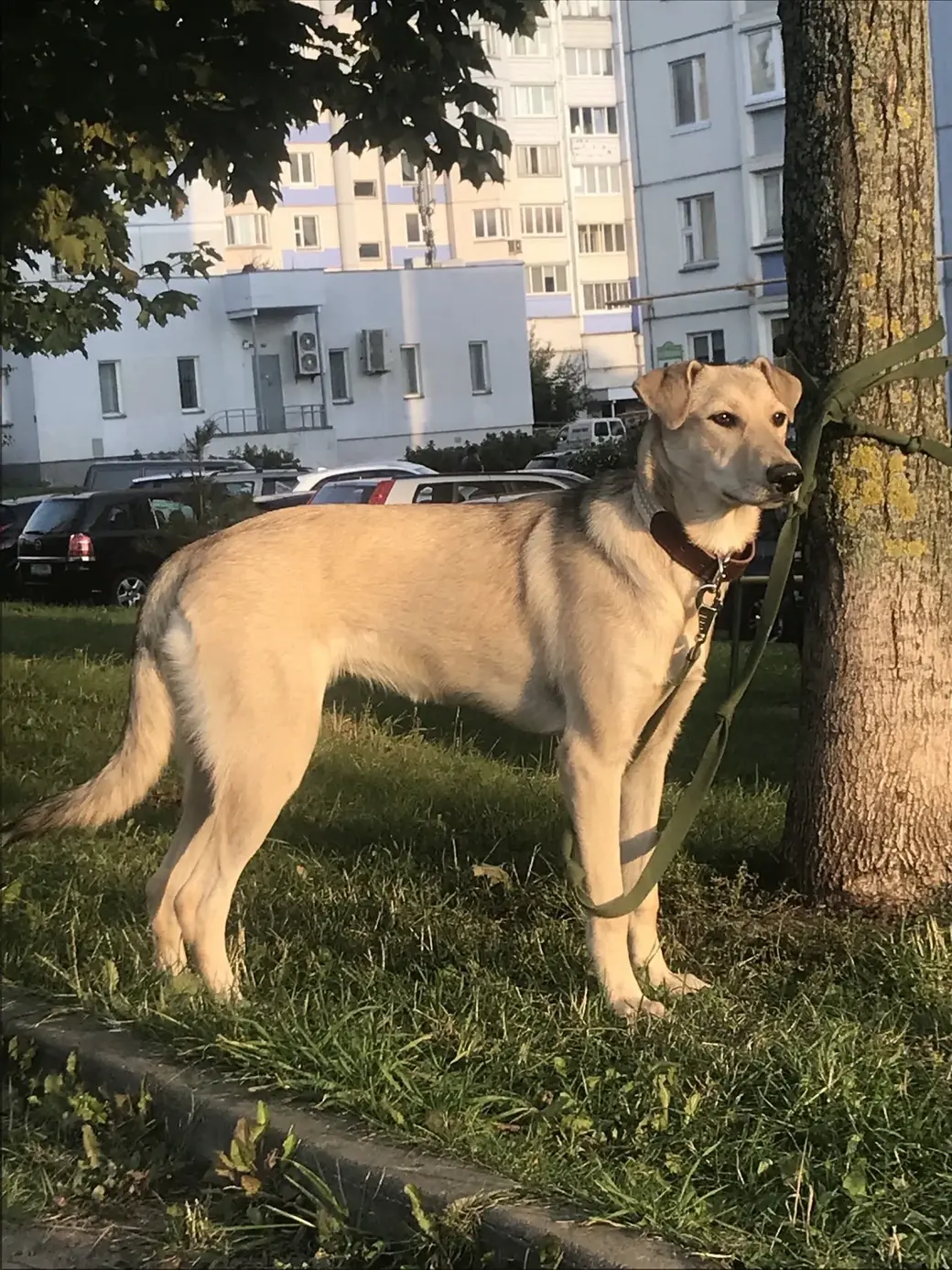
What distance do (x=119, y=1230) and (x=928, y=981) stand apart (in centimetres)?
220

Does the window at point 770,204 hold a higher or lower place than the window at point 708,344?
higher

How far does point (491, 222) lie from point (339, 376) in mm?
2138

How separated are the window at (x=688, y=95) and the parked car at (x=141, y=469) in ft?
26.0

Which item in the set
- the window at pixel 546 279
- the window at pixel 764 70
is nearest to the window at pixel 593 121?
the window at pixel 546 279

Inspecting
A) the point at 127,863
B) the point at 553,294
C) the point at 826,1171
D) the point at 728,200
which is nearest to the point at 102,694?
the point at 127,863

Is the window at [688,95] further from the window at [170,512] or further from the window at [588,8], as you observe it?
the window at [170,512]

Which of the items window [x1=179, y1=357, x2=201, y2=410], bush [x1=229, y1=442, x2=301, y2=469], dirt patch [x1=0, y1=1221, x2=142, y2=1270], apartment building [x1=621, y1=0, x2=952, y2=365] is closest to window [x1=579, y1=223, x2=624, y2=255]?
apartment building [x1=621, y1=0, x2=952, y2=365]

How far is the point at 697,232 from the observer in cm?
1399

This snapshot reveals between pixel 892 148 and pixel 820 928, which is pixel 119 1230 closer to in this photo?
pixel 820 928

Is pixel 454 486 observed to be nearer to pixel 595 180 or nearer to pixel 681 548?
pixel 595 180

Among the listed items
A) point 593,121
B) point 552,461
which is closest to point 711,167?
point 593,121

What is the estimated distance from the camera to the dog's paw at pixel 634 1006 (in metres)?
3.96

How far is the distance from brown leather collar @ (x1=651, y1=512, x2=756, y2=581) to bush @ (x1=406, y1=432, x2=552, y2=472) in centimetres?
796

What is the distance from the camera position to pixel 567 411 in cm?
1206
